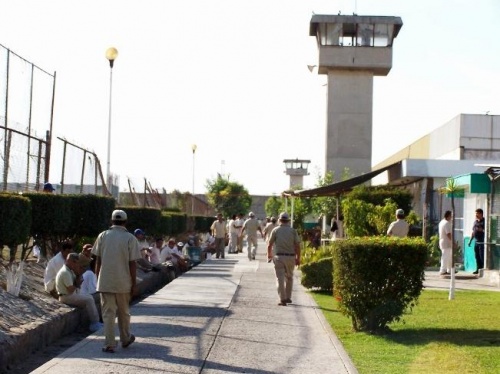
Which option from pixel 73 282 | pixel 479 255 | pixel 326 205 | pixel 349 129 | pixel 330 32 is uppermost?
pixel 330 32

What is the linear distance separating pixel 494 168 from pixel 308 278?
5.96m

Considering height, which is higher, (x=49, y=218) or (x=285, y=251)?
(x=49, y=218)

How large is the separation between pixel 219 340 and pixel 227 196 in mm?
74922

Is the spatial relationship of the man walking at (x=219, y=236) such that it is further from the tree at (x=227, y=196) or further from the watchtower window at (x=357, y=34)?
the tree at (x=227, y=196)

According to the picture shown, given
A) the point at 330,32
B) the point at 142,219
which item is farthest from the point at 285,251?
the point at 330,32

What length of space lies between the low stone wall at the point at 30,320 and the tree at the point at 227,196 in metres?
69.3

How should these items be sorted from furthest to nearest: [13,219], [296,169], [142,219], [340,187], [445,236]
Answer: [296,169], [340,187], [142,219], [445,236], [13,219]

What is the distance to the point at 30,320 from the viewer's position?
13.9m

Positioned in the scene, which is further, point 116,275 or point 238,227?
point 238,227

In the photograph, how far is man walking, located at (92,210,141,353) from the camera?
1189cm

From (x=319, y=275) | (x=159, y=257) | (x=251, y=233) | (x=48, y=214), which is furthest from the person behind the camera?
(x=251, y=233)

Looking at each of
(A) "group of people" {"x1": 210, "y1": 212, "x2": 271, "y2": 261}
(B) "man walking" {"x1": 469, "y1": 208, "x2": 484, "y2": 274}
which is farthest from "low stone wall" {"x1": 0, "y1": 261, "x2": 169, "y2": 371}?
(A) "group of people" {"x1": 210, "y1": 212, "x2": 271, "y2": 261}

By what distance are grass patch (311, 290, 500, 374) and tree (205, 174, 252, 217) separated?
68515 millimetres

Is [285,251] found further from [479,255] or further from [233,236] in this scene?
[233,236]
